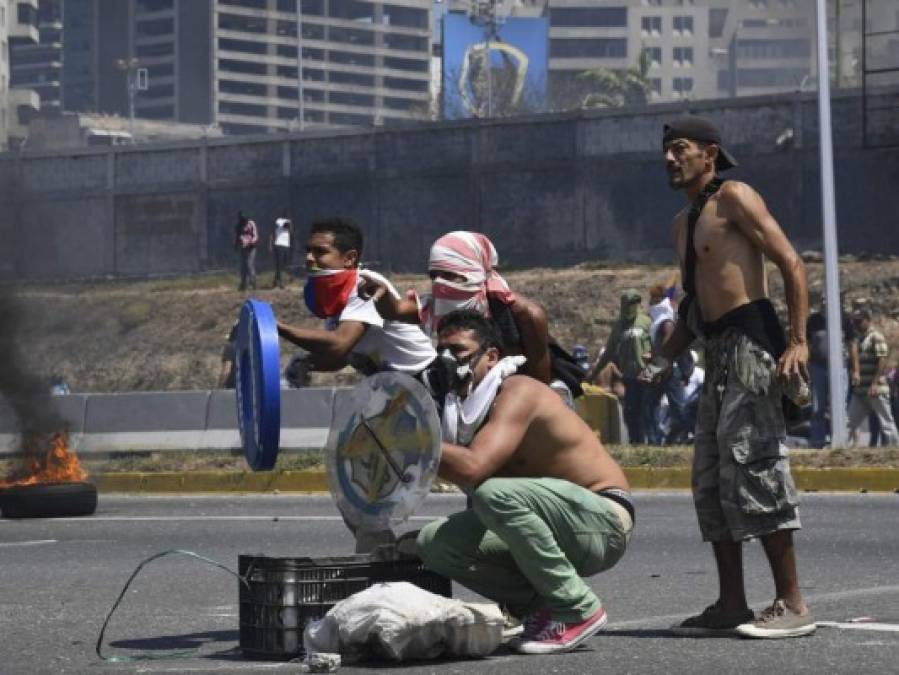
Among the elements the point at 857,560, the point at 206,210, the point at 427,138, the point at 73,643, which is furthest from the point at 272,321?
the point at 206,210

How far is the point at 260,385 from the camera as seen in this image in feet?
25.5

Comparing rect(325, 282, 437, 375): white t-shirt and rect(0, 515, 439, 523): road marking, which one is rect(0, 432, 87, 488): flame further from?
rect(325, 282, 437, 375): white t-shirt

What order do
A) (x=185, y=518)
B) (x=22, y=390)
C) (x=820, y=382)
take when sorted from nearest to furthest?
(x=185, y=518) < (x=22, y=390) < (x=820, y=382)

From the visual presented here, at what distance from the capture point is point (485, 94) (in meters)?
127

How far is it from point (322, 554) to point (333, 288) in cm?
376

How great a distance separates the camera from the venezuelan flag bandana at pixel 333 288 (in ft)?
27.8

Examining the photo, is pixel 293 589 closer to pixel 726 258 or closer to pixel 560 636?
pixel 560 636

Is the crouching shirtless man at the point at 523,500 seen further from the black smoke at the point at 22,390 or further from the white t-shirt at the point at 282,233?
the white t-shirt at the point at 282,233

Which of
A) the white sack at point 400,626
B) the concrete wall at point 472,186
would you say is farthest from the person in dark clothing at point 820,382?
the concrete wall at point 472,186

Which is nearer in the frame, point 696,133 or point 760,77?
point 696,133

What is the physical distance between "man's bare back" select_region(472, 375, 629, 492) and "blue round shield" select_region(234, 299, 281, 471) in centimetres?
78

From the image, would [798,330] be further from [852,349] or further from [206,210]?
[206,210]

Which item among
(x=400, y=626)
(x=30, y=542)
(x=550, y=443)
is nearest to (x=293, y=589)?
(x=400, y=626)

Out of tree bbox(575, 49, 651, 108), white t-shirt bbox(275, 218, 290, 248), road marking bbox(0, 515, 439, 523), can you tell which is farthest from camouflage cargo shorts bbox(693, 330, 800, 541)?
tree bbox(575, 49, 651, 108)
